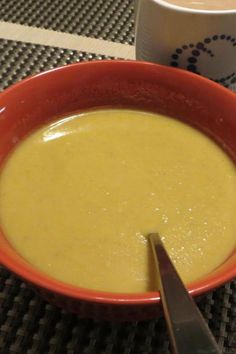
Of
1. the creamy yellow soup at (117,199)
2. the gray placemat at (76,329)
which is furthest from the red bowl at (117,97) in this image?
the gray placemat at (76,329)

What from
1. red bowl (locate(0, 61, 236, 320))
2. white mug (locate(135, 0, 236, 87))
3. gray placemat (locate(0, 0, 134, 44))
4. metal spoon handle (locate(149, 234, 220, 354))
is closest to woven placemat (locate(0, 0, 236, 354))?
metal spoon handle (locate(149, 234, 220, 354))

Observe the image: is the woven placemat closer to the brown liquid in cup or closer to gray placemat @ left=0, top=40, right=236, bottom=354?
gray placemat @ left=0, top=40, right=236, bottom=354

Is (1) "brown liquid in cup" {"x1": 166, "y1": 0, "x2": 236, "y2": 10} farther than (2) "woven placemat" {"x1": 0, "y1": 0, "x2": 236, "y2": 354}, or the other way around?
(1) "brown liquid in cup" {"x1": 166, "y1": 0, "x2": 236, "y2": 10}

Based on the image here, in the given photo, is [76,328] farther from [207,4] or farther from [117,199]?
[207,4]

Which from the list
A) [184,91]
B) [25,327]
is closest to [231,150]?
[184,91]

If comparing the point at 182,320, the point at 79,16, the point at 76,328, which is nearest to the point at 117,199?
the point at 76,328

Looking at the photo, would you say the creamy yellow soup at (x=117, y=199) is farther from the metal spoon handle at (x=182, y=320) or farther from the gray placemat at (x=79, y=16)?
the gray placemat at (x=79, y=16)
